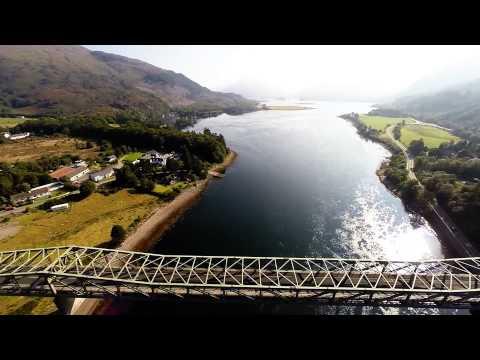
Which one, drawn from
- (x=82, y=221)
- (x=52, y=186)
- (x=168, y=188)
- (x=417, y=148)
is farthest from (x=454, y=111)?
(x=52, y=186)

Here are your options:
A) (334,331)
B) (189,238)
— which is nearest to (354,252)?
(189,238)

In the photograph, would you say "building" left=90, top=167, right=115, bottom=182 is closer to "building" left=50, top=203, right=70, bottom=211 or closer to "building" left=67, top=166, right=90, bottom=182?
"building" left=67, top=166, right=90, bottom=182

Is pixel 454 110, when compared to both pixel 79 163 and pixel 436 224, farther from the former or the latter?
pixel 79 163

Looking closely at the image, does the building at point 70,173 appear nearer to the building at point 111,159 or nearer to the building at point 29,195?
the building at point 29,195

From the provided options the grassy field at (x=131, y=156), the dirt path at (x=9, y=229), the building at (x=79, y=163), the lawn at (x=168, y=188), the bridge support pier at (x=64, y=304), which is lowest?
the grassy field at (x=131, y=156)

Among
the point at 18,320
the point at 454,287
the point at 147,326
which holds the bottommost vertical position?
the point at 454,287

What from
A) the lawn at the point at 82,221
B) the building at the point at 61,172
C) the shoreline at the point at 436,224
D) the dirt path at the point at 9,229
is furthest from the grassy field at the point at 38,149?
the shoreline at the point at 436,224
